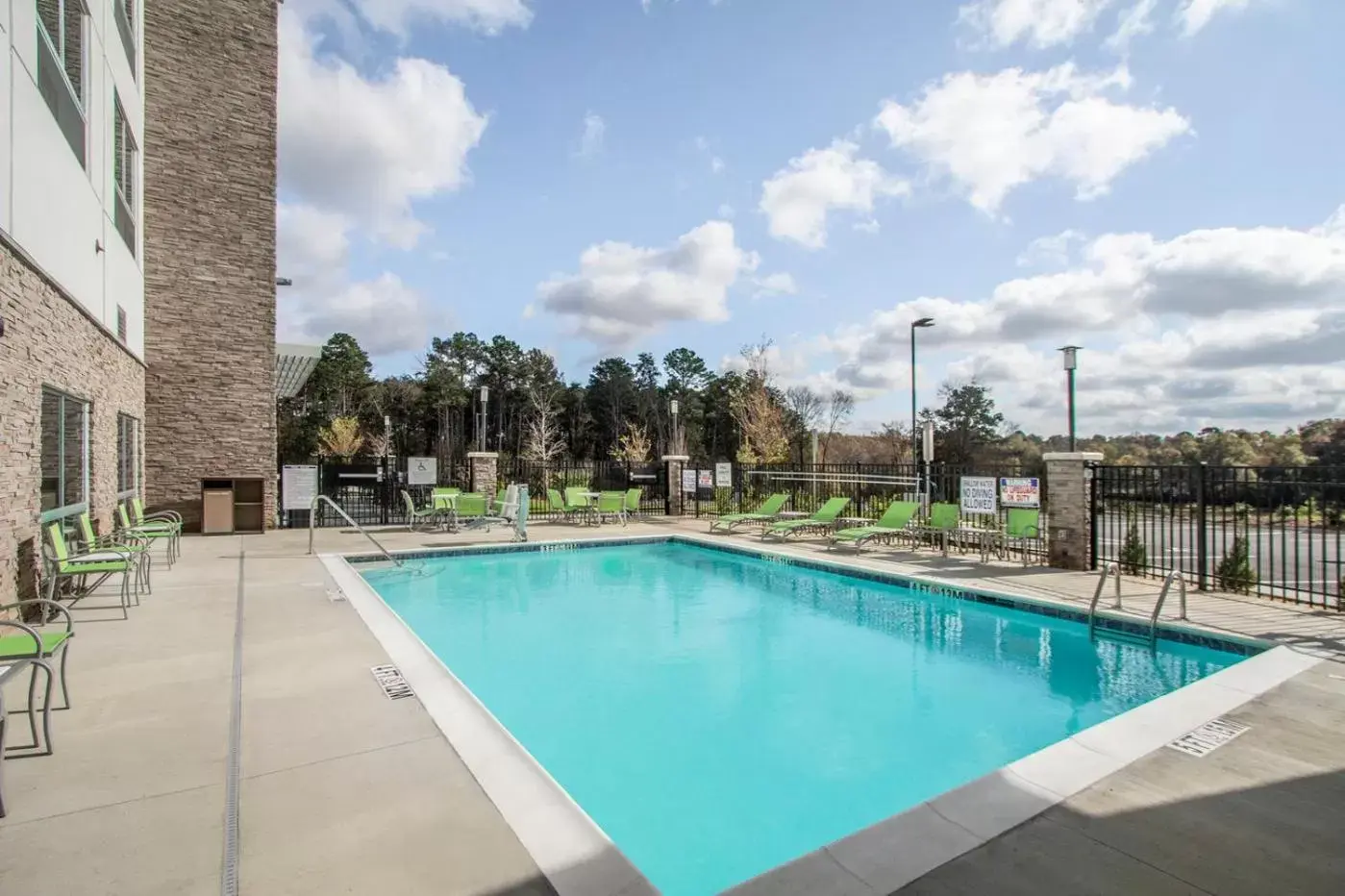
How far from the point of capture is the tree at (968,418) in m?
35.6

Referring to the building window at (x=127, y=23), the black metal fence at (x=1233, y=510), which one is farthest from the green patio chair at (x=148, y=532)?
the black metal fence at (x=1233, y=510)

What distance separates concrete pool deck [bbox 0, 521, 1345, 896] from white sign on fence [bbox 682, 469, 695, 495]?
13.6 m

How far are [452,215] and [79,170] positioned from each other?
14.8 feet

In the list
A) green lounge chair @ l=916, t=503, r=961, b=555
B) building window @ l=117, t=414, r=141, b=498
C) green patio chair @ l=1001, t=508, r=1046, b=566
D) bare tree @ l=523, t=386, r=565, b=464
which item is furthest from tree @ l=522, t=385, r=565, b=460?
green patio chair @ l=1001, t=508, r=1046, b=566

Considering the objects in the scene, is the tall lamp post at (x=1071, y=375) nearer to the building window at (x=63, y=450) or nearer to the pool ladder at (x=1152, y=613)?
the pool ladder at (x=1152, y=613)

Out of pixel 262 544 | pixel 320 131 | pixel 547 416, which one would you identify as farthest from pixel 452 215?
pixel 547 416

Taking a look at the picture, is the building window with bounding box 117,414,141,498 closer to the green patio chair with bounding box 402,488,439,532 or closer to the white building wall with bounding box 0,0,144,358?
the white building wall with bounding box 0,0,144,358

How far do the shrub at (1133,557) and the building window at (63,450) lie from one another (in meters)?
12.3

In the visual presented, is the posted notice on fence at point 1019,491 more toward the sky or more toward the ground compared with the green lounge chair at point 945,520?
more toward the sky

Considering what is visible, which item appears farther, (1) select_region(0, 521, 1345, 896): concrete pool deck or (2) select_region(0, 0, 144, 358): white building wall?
(2) select_region(0, 0, 144, 358): white building wall

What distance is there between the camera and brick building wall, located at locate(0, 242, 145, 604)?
5297 millimetres

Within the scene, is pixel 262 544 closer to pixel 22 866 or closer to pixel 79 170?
pixel 79 170

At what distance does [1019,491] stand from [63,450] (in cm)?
1211

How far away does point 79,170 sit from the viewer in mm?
7605
